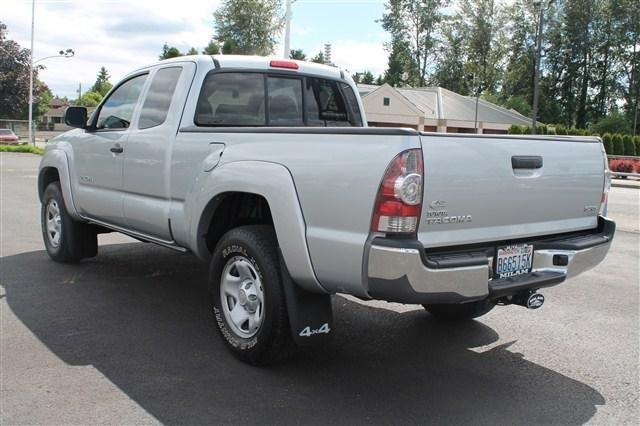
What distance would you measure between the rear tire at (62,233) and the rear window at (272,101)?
244 cm

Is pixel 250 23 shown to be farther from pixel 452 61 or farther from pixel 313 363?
pixel 313 363

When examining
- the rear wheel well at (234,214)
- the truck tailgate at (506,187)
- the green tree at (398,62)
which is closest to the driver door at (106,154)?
the rear wheel well at (234,214)

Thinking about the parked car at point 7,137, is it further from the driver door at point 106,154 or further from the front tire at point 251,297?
the front tire at point 251,297

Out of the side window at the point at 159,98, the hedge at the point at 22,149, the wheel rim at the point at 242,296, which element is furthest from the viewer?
the hedge at the point at 22,149

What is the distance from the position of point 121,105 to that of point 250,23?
189 feet

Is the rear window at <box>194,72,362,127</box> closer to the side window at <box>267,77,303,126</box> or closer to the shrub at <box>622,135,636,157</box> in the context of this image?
the side window at <box>267,77,303,126</box>

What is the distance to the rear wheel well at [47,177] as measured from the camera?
708 centimetres

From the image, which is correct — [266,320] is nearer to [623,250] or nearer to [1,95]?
[623,250]

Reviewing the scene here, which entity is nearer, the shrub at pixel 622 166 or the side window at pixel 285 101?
the side window at pixel 285 101

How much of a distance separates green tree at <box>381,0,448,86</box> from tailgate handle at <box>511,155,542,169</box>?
68.0 m

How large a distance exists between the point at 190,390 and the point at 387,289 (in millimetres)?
1371

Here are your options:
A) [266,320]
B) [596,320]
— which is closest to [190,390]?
[266,320]

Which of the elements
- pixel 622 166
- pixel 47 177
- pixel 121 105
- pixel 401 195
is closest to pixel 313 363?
pixel 401 195

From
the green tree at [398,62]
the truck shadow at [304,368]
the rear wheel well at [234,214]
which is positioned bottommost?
the truck shadow at [304,368]
